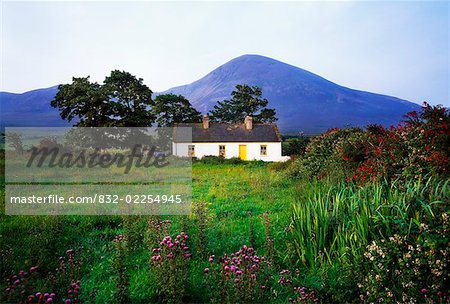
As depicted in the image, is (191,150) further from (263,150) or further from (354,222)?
(354,222)

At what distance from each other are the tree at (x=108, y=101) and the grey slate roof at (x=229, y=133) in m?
5.34

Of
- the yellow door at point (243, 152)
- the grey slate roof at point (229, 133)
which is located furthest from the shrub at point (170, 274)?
the grey slate roof at point (229, 133)

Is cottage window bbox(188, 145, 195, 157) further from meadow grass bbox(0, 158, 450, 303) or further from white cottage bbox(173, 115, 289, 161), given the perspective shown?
meadow grass bbox(0, 158, 450, 303)

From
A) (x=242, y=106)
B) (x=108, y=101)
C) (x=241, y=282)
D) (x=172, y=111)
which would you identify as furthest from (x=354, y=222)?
(x=242, y=106)

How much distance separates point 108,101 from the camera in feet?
109

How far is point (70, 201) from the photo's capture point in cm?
1079

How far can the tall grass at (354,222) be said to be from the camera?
4.92 m

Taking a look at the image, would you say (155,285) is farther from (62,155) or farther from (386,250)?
(62,155)

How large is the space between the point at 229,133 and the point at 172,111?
9662 mm

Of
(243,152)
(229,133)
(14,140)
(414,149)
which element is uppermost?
(229,133)

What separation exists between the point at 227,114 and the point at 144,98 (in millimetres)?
20251

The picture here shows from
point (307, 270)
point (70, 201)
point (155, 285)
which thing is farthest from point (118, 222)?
point (307, 270)

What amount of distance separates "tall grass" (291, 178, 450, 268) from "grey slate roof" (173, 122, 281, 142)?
33.1 m

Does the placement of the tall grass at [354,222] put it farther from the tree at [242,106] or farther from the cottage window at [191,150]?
the tree at [242,106]
